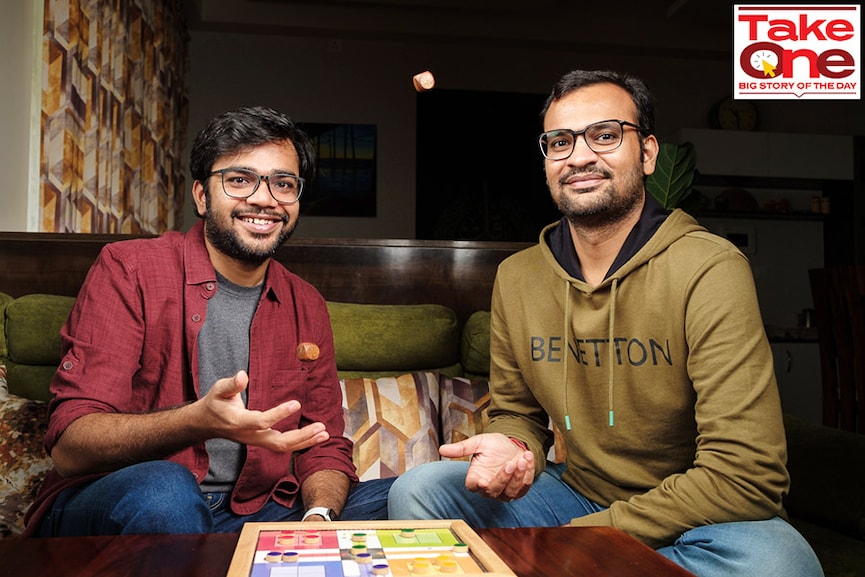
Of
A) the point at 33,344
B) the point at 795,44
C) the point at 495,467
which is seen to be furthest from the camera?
the point at 795,44

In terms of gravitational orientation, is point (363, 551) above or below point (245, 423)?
below

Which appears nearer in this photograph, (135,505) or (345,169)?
(135,505)

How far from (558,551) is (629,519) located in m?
0.33

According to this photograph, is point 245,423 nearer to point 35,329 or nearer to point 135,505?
point 135,505

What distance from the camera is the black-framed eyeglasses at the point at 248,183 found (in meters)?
1.63

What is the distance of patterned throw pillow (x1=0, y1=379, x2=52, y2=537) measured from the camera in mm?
1610

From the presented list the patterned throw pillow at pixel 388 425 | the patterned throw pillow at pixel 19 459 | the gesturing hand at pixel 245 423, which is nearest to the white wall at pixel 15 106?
the patterned throw pillow at pixel 19 459

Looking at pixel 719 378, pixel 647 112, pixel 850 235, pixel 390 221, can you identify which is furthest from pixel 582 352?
pixel 850 235

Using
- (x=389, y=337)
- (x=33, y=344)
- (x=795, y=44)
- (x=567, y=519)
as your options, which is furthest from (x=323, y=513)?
(x=795, y=44)

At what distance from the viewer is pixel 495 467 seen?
1.37m

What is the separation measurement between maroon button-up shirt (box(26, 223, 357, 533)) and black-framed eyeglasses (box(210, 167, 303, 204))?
0.13 meters

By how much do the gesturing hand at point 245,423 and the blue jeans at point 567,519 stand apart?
37 centimetres

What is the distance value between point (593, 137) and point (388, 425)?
0.88m

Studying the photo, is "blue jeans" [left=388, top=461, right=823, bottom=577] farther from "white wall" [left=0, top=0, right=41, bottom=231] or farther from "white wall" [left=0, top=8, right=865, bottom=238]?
"white wall" [left=0, top=8, right=865, bottom=238]
